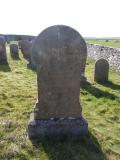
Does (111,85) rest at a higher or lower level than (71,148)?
higher

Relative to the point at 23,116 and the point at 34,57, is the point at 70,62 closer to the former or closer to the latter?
the point at 34,57

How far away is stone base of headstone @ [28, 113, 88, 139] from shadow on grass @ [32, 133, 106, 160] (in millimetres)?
150

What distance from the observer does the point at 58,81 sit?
5887 mm

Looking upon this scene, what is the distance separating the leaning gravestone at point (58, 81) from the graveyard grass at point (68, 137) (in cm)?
31

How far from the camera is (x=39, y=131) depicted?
600cm

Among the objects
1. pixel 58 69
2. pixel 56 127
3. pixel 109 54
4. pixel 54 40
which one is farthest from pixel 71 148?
pixel 109 54

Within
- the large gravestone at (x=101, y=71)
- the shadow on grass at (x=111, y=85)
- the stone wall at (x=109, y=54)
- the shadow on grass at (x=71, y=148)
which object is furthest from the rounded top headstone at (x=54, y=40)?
the stone wall at (x=109, y=54)

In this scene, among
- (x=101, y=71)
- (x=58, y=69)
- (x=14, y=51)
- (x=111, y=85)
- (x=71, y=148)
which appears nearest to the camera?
(x=71, y=148)

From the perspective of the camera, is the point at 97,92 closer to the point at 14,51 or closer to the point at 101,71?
the point at 101,71

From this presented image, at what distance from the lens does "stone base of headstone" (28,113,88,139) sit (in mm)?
5973

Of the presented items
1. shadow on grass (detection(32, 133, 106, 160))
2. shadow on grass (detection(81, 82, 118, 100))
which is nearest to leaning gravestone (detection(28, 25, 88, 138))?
shadow on grass (detection(32, 133, 106, 160))

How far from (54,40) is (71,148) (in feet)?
8.01

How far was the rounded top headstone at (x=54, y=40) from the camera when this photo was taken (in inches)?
219

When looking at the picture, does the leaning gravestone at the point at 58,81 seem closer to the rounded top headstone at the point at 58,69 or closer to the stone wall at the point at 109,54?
the rounded top headstone at the point at 58,69
